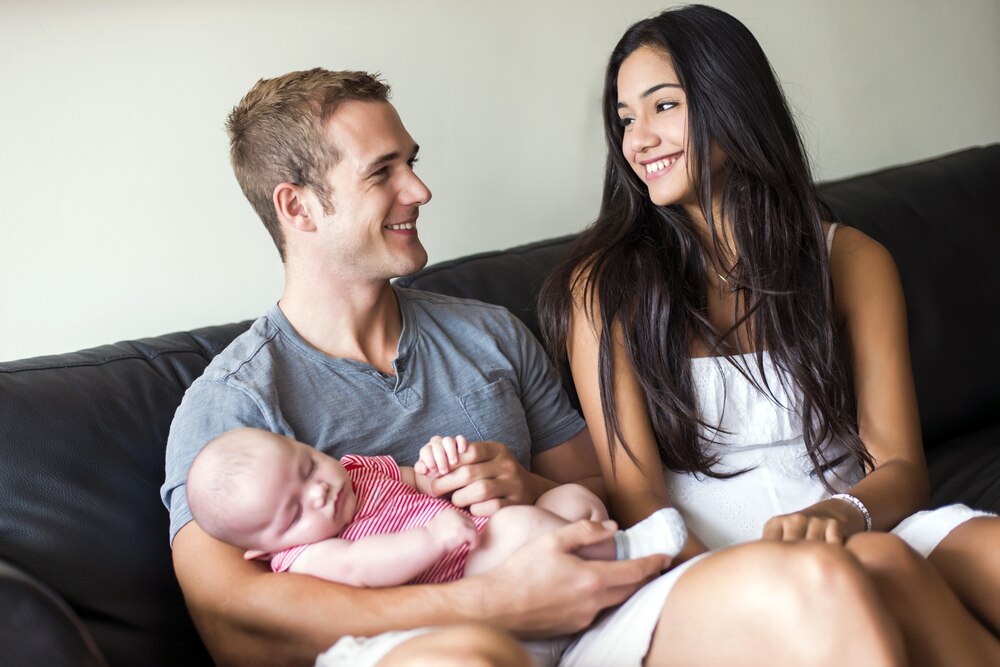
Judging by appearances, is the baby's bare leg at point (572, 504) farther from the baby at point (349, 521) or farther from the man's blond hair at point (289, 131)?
the man's blond hair at point (289, 131)

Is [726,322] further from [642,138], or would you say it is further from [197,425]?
[197,425]

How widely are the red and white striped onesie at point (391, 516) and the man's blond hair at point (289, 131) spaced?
21.6 inches

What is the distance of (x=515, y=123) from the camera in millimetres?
2846

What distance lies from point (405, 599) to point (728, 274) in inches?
39.9

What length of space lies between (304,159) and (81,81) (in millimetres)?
610

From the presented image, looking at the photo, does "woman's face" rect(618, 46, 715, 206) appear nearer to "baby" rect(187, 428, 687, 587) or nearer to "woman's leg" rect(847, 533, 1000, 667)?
"baby" rect(187, 428, 687, 587)

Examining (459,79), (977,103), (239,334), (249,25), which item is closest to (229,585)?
(239,334)

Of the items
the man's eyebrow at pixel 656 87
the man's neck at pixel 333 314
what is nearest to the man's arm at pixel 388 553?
the man's neck at pixel 333 314

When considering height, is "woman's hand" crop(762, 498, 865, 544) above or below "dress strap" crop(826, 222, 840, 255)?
below

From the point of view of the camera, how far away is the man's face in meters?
1.96

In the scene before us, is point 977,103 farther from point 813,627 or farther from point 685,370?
point 813,627

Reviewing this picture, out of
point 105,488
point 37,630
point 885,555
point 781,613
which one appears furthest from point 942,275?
point 37,630

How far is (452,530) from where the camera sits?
1.54 meters

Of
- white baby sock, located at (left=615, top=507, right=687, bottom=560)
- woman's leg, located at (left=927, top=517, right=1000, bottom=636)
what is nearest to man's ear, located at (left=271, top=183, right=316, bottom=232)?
white baby sock, located at (left=615, top=507, right=687, bottom=560)
